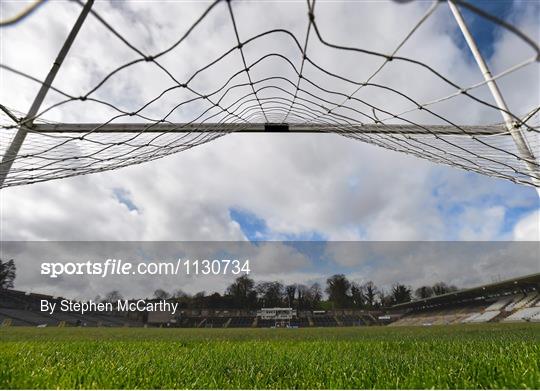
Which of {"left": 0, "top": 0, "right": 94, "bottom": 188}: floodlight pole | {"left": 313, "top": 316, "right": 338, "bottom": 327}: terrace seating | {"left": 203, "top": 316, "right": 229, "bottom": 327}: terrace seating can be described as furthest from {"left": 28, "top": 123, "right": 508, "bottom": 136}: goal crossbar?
{"left": 203, "top": 316, "right": 229, "bottom": 327}: terrace seating

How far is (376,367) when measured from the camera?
7.92 feet

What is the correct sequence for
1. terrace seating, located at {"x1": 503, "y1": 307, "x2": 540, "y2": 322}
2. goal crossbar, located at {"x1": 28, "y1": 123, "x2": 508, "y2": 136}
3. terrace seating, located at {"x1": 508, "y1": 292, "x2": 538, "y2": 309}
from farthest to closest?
terrace seating, located at {"x1": 508, "y1": 292, "x2": 538, "y2": 309}
terrace seating, located at {"x1": 503, "y1": 307, "x2": 540, "y2": 322}
goal crossbar, located at {"x1": 28, "y1": 123, "x2": 508, "y2": 136}

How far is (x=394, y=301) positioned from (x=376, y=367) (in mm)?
66716

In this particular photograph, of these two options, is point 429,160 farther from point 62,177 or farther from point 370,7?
point 62,177

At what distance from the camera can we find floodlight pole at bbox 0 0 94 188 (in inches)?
81.9

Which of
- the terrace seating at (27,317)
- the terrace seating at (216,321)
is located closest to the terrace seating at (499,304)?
the terrace seating at (216,321)

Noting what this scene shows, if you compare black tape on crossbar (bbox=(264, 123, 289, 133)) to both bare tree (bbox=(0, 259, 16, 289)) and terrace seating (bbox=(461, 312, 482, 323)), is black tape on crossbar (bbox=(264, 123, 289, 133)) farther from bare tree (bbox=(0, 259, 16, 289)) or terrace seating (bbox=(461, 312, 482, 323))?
bare tree (bbox=(0, 259, 16, 289))

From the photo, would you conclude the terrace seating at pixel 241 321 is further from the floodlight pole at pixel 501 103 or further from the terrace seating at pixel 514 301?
the floodlight pole at pixel 501 103

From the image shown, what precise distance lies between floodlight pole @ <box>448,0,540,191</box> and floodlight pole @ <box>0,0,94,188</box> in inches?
111

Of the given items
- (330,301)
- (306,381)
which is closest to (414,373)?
(306,381)

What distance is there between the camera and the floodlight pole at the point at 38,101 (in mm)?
2081

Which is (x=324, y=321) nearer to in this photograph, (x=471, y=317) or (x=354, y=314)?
(x=354, y=314)

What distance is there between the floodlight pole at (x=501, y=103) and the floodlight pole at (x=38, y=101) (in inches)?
111

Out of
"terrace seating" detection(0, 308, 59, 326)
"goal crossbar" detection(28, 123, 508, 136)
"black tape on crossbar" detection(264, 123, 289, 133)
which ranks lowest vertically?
"goal crossbar" detection(28, 123, 508, 136)
